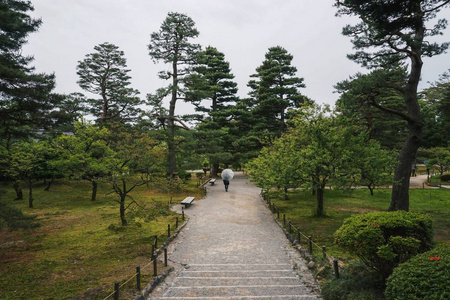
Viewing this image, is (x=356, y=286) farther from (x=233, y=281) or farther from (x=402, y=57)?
(x=402, y=57)

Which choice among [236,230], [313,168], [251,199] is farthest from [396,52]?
[251,199]

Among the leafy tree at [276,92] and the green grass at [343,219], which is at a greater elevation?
the leafy tree at [276,92]

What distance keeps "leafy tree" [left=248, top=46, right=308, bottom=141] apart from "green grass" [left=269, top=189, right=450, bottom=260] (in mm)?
14127

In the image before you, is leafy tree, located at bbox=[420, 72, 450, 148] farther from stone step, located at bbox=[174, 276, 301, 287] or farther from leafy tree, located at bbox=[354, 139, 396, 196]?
stone step, located at bbox=[174, 276, 301, 287]

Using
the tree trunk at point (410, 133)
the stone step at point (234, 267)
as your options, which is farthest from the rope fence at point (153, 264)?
the tree trunk at point (410, 133)

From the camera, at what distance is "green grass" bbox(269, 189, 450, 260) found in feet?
38.0

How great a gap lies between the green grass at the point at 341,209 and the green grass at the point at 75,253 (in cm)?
737

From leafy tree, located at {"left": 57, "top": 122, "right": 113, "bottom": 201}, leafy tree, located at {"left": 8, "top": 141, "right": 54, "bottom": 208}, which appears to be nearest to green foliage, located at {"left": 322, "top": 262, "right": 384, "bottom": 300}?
leafy tree, located at {"left": 57, "top": 122, "right": 113, "bottom": 201}

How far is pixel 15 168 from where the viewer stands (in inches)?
795

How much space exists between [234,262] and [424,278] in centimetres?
626

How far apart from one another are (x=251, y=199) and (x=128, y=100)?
1911 cm

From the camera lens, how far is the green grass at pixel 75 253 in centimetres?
742

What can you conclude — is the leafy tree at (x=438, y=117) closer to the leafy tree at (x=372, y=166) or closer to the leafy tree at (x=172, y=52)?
the leafy tree at (x=372, y=166)

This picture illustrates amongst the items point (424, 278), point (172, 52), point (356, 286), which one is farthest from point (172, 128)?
point (424, 278)
